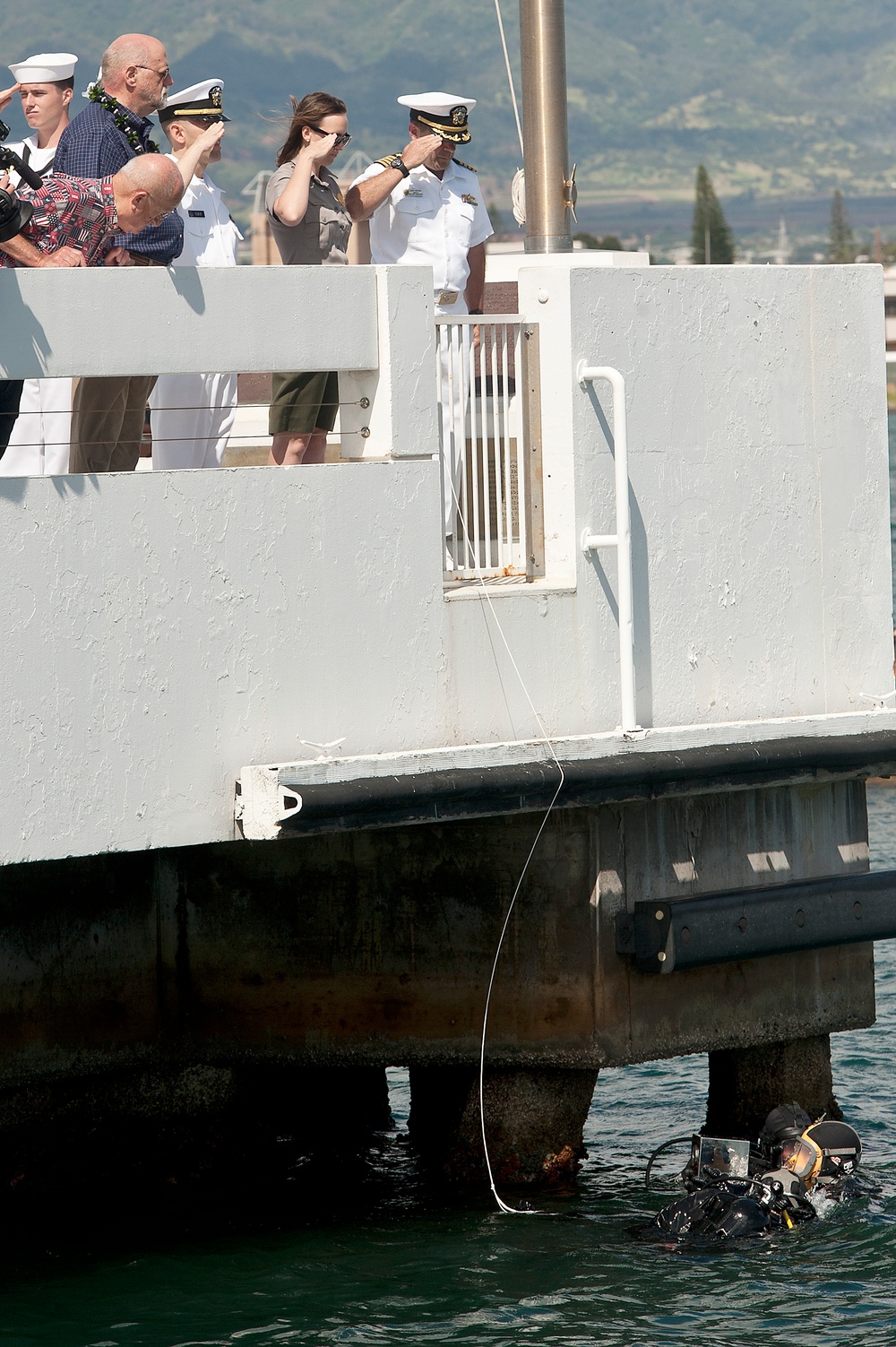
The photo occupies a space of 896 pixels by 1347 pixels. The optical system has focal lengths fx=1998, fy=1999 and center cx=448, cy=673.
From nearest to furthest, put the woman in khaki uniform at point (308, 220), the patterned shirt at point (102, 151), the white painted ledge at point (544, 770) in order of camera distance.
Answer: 1. the white painted ledge at point (544, 770)
2. the patterned shirt at point (102, 151)
3. the woman in khaki uniform at point (308, 220)

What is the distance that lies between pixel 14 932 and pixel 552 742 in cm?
260

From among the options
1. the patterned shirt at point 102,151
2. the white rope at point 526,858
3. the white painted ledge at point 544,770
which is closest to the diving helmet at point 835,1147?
the white rope at point 526,858

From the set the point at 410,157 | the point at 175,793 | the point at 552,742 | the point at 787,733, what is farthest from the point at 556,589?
the point at 410,157

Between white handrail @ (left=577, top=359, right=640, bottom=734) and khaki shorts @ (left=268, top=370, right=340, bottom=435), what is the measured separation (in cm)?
102

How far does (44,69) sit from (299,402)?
2.14 meters

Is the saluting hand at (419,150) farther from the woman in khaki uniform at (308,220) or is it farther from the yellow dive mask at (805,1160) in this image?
the yellow dive mask at (805,1160)

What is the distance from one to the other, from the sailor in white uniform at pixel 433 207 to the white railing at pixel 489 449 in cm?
96

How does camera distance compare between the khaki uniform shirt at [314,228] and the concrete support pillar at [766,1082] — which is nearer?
the khaki uniform shirt at [314,228]

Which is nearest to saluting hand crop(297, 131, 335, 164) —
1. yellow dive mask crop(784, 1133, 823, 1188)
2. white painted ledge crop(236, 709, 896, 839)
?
white painted ledge crop(236, 709, 896, 839)

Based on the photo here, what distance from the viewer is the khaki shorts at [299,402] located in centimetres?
779

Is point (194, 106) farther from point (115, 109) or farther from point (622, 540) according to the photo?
point (622, 540)

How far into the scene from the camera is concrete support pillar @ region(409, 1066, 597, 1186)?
28.0 feet

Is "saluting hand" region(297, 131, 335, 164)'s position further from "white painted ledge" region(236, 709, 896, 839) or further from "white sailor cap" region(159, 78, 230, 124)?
"white painted ledge" region(236, 709, 896, 839)

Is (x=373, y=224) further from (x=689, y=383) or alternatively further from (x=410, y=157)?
(x=689, y=383)
